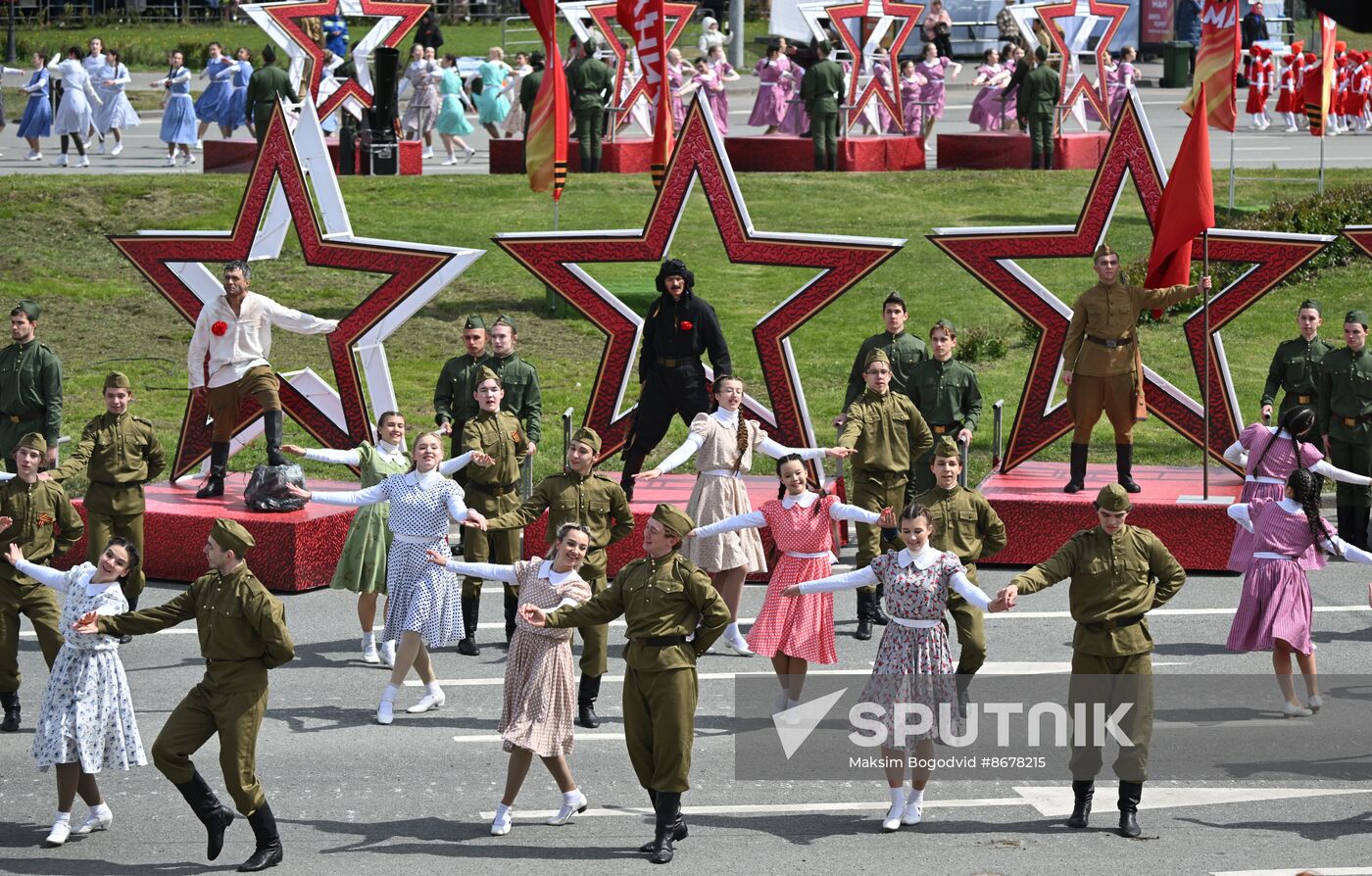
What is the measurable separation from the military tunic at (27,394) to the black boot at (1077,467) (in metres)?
7.74

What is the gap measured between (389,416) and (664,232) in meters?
3.80

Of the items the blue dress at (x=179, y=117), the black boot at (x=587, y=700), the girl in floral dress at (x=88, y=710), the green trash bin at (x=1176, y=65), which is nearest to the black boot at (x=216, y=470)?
the black boot at (x=587, y=700)

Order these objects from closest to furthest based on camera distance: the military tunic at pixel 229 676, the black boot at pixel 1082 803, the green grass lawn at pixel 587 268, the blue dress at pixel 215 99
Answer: the military tunic at pixel 229 676 → the black boot at pixel 1082 803 → the green grass lawn at pixel 587 268 → the blue dress at pixel 215 99

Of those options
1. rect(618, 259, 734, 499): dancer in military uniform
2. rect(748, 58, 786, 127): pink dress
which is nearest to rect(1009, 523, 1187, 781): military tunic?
rect(618, 259, 734, 499): dancer in military uniform

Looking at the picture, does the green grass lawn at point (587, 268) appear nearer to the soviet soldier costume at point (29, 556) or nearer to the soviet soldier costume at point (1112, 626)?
the soviet soldier costume at point (29, 556)

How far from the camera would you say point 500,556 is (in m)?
13.8

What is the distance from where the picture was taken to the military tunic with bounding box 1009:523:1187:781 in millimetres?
10258

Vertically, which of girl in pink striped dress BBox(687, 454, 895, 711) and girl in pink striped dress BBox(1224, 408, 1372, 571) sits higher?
girl in pink striped dress BBox(1224, 408, 1372, 571)

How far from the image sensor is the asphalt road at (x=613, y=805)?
990 cm

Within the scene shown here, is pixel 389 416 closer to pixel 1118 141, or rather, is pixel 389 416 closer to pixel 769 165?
pixel 1118 141

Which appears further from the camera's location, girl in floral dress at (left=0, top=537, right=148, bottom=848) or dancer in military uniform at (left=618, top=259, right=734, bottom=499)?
dancer in military uniform at (left=618, top=259, right=734, bottom=499)

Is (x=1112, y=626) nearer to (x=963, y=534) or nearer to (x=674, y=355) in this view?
(x=963, y=534)

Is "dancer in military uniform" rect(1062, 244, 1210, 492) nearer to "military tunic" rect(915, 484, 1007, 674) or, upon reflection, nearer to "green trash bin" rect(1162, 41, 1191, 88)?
"military tunic" rect(915, 484, 1007, 674)

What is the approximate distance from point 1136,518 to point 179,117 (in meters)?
20.5
